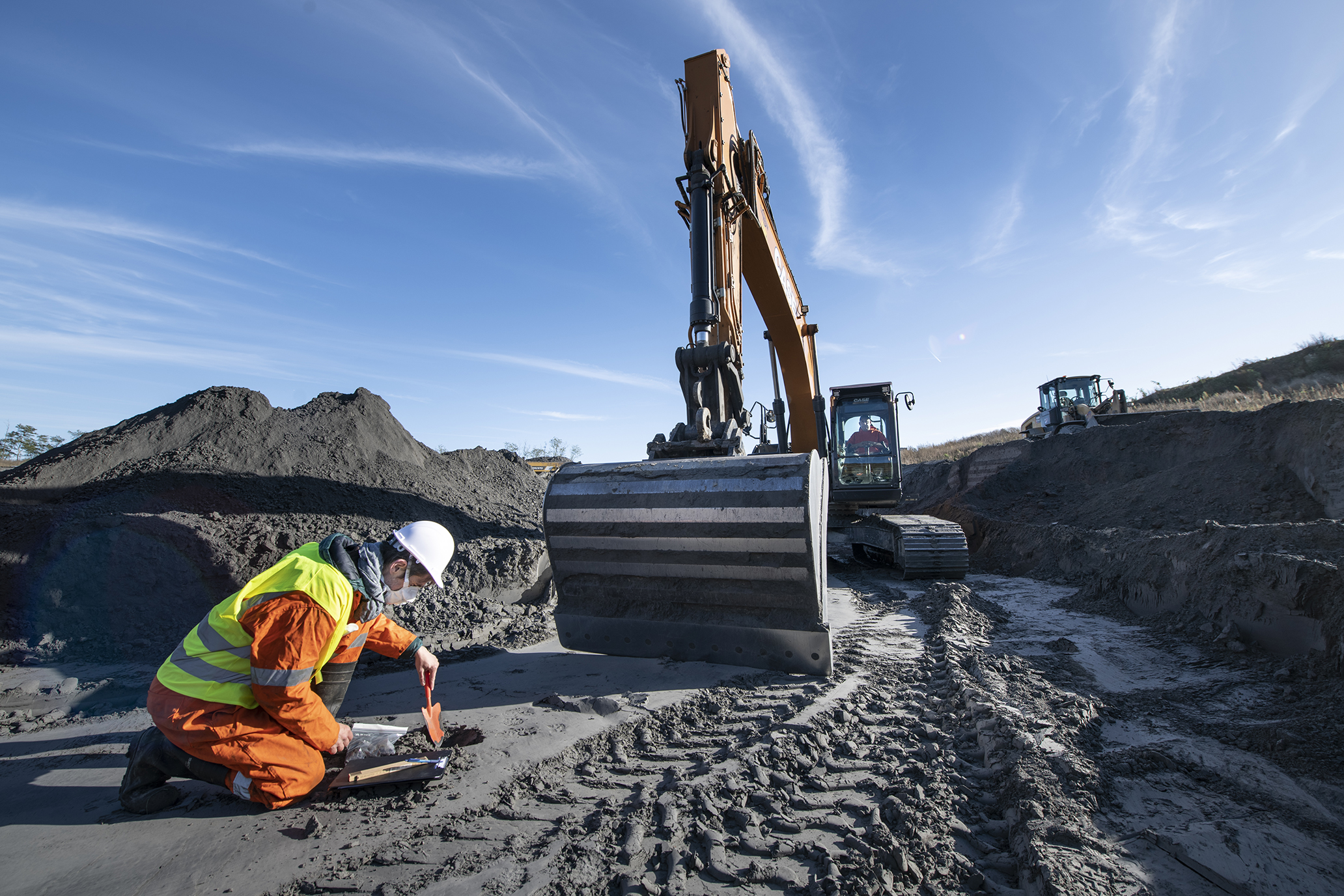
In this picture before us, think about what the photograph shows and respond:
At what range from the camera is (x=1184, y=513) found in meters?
10.6

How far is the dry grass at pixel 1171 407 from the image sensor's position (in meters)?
18.5

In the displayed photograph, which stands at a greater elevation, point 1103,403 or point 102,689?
point 1103,403

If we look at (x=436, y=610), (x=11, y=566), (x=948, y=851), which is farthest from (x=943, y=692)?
(x=11, y=566)

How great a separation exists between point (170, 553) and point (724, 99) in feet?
22.2

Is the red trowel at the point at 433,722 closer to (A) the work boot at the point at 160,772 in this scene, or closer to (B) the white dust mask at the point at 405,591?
(B) the white dust mask at the point at 405,591

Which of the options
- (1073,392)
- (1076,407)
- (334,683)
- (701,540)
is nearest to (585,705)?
(701,540)

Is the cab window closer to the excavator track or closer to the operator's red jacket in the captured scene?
the operator's red jacket

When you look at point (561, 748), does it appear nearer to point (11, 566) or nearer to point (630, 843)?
point (630, 843)

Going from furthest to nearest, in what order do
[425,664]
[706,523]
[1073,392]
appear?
[1073,392] < [706,523] < [425,664]

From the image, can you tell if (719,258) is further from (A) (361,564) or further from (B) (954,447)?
(B) (954,447)

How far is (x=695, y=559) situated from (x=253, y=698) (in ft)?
8.08

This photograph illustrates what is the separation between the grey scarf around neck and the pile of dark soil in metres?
2.68

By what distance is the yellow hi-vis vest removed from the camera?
2609 millimetres

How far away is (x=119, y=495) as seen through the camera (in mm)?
6066
